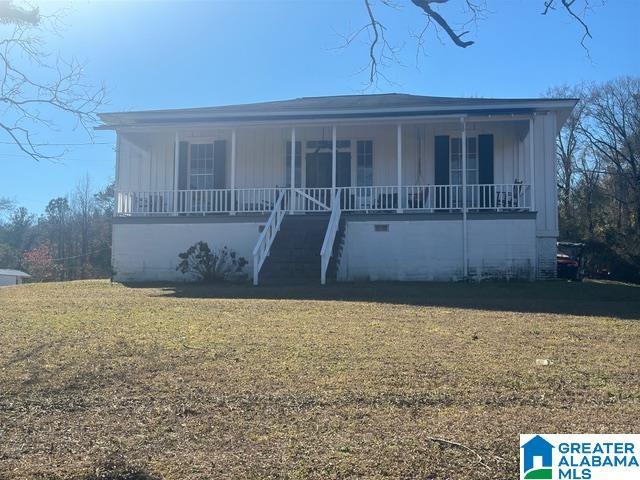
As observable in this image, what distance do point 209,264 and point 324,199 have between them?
3947 millimetres

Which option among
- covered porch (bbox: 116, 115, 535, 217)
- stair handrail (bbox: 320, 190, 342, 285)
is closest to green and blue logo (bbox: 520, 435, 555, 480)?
stair handrail (bbox: 320, 190, 342, 285)

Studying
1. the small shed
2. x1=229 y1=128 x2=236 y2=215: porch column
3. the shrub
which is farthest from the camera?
the shrub

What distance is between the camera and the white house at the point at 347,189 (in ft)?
51.1

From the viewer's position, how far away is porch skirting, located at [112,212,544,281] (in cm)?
1554

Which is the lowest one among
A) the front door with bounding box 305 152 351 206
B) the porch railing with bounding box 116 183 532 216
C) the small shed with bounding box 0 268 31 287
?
the small shed with bounding box 0 268 31 287

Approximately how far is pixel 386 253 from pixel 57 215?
52452 mm

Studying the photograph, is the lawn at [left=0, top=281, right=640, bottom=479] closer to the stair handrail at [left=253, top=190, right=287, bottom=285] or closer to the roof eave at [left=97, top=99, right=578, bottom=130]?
the stair handrail at [left=253, top=190, right=287, bottom=285]

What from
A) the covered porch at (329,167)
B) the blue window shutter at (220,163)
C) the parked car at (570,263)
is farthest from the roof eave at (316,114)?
the parked car at (570,263)

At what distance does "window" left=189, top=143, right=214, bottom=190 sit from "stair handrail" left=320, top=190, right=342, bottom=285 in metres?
5.10

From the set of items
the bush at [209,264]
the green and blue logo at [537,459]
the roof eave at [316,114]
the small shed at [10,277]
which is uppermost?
the roof eave at [316,114]

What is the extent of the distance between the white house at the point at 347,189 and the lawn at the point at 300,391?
6116 millimetres

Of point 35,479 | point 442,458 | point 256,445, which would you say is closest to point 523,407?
point 442,458

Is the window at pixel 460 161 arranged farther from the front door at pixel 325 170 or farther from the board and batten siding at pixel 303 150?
the front door at pixel 325 170

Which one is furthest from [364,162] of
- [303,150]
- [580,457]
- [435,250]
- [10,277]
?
[10,277]
